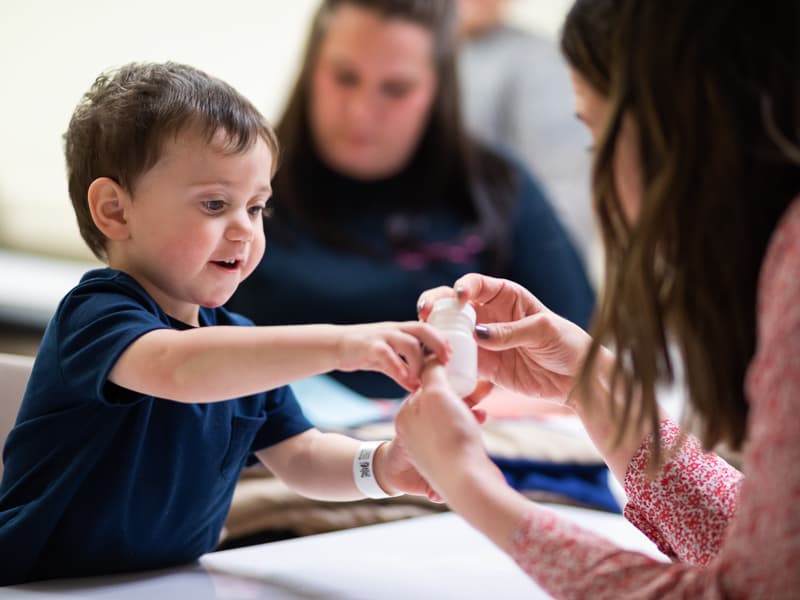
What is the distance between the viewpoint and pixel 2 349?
273 centimetres

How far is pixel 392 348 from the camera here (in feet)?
2.41

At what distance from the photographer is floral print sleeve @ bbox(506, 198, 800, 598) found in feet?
1.90

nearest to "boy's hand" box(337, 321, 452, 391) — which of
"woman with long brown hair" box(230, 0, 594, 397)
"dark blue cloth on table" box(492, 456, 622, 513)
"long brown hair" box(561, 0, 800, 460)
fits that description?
"long brown hair" box(561, 0, 800, 460)

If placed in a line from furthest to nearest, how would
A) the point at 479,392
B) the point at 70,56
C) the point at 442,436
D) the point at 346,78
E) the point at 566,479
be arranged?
the point at 70,56 < the point at 346,78 < the point at 566,479 < the point at 479,392 < the point at 442,436

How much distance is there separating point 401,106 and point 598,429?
139 cm

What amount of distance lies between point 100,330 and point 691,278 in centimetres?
45

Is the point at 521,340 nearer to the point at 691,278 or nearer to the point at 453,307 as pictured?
the point at 453,307

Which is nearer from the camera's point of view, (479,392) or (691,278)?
(691,278)

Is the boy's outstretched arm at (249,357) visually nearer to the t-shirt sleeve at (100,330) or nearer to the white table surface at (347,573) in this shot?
the t-shirt sleeve at (100,330)

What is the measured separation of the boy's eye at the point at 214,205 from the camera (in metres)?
0.85

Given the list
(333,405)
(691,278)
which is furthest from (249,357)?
(333,405)

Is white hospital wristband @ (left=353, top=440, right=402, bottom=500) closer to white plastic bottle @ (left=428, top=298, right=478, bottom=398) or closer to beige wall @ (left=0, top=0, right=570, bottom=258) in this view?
white plastic bottle @ (left=428, top=298, right=478, bottom=398)

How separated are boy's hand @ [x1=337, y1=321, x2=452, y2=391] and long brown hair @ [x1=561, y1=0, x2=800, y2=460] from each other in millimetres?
116

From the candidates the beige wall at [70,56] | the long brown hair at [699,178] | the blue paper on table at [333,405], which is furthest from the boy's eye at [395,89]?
the long brown hair at [699,178]
